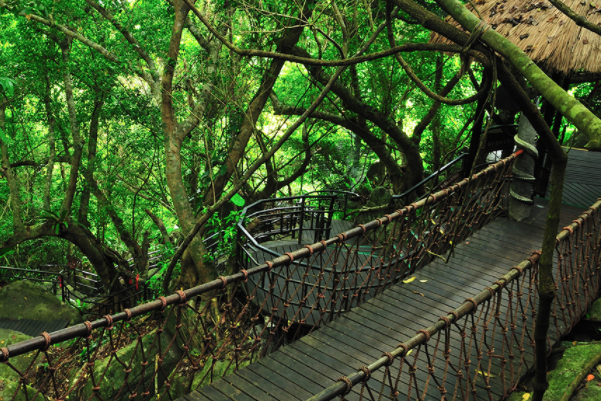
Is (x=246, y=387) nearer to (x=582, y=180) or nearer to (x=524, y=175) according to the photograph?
(x=524, y=175)

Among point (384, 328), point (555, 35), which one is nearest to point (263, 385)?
point (384, 328)

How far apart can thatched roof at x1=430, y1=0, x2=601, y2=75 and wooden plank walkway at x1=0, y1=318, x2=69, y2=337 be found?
37.6 ft

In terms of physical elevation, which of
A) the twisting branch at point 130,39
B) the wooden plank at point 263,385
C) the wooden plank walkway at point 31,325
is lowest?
the wooden plank walkway at point 31,325

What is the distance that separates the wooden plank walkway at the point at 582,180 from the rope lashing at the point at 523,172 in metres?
1.11

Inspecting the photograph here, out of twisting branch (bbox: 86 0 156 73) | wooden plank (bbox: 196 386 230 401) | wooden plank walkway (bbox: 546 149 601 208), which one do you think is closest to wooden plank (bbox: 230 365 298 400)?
wooden plank (bbox: 196 386 230 401)

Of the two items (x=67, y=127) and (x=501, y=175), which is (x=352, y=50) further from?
(x=67, y=127)

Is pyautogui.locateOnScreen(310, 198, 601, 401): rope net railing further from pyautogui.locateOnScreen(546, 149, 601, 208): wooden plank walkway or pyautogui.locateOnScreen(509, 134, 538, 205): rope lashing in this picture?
pyautogui.locateOnScreen(546, 149, 601, 208): wooden plank walkway

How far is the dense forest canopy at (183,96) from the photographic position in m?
7.85

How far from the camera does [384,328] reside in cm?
479

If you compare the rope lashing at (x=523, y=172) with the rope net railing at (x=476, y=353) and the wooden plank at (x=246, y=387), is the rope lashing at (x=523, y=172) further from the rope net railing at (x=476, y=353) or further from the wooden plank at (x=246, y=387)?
the wooden plank at (x=246, y=387)

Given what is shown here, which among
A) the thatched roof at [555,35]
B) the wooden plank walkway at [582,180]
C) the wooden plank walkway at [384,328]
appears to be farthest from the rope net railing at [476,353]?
the wooden plank walkway at [582,180]

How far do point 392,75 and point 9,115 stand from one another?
32.4ft

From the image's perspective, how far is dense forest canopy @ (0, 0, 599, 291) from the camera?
785cm

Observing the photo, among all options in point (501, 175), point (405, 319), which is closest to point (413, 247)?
point (405, 319)
